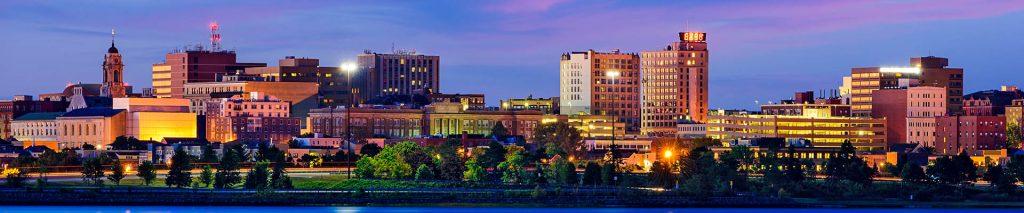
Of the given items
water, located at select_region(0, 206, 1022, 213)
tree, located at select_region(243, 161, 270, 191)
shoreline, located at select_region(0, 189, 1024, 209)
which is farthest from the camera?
tree, located at select_region(243, 161, 270, 191)

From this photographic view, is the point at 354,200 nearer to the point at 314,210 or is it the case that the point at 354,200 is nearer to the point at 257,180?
the point at 314,210

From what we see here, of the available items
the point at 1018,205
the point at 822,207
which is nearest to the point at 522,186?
the point at 822,207

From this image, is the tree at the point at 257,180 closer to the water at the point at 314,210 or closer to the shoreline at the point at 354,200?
the shoreline at the point at 354,200

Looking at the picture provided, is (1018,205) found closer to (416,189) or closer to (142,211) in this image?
(416,189)

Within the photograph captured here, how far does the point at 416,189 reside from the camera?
189875 millimetres

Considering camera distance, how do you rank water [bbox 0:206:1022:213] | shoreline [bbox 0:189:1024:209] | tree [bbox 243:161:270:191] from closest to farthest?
water [bbox 0:206:1022:213] → shoreline [bbox 0:189:1024:209] → tree [bbox 243:161:270:191]

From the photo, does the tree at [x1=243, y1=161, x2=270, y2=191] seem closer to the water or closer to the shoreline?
the shoreline

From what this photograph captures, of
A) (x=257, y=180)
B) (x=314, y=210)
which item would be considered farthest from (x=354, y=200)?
(x=257, y=180)

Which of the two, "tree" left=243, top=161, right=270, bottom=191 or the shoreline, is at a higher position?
"tree" left=243, top=161, right=270, bottom=191

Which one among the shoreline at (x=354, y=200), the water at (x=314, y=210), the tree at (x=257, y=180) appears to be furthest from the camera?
the tree at (x=257, y=180)

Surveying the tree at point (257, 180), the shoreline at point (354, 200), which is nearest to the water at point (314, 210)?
the shoreline at point (354, 200)

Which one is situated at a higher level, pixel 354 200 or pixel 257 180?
pixel 257 180

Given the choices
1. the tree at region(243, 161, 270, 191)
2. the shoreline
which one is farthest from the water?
the tree at region(243, 161, 270, 191)

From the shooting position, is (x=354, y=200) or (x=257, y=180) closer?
(x=354, y=200)
